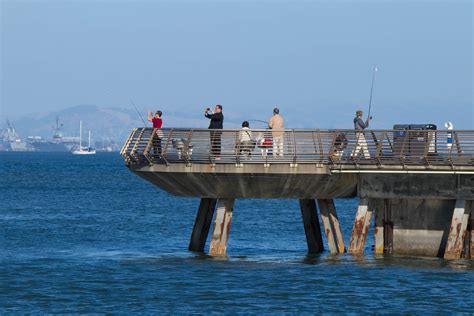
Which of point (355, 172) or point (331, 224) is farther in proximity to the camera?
point (331, 224)

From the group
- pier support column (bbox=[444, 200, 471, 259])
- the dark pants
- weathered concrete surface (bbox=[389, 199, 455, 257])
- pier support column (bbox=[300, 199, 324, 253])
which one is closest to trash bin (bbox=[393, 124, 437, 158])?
weathered concrete surface (bbox=[389, 199, 455, 257])

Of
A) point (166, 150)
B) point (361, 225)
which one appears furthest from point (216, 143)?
point (361, 225)

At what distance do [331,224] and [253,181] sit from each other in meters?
3.33

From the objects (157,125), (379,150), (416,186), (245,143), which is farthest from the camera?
(157,125)

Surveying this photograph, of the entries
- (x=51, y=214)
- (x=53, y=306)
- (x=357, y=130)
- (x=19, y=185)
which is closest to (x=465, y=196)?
(x=357, y=130)

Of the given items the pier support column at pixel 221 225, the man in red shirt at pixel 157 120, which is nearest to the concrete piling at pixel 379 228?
the pier support column at pixel 221 225

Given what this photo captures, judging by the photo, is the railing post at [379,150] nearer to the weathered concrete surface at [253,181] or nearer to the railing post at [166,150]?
the weathered concrete surface at [253,181]

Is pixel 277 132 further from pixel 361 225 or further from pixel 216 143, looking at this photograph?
pixel 361 225

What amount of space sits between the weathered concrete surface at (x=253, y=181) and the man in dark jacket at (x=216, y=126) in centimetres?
66

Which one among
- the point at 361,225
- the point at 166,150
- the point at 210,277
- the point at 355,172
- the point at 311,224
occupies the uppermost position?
the point at 166,150

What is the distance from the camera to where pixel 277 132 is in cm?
4078

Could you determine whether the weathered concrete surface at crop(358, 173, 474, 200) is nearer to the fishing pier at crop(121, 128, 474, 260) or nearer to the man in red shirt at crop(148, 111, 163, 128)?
the fishing pier at crop(121, 128, 474, 260)

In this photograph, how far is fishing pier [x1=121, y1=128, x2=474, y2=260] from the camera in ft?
128

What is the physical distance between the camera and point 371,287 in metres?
36.3
